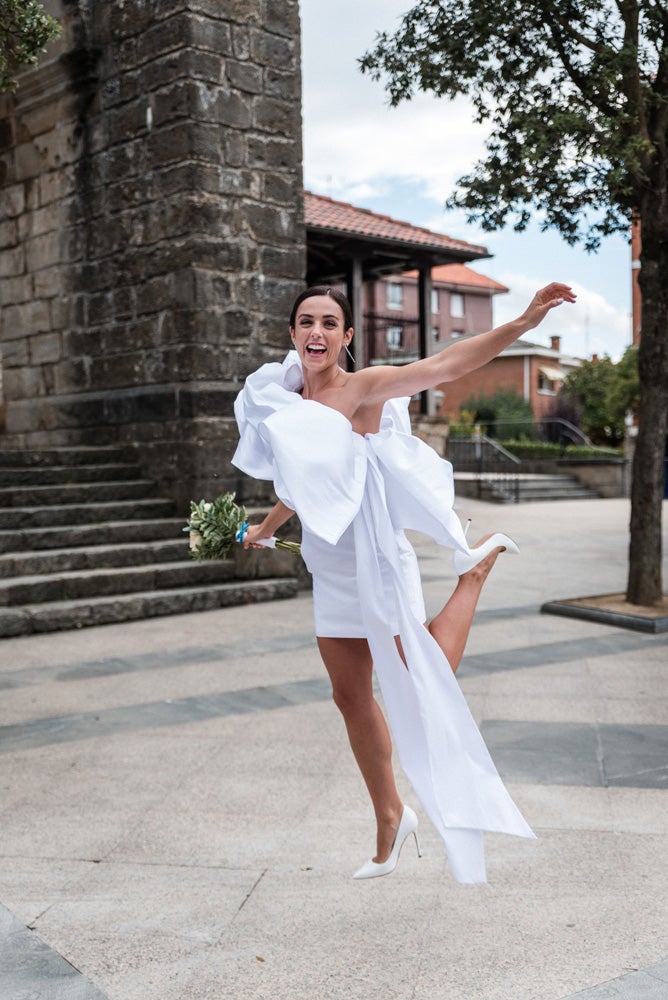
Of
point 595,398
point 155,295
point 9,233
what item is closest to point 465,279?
point 595,398

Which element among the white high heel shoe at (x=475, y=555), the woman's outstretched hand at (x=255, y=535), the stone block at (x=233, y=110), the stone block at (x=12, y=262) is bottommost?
the white high heel shoe at (x=475, y=555)

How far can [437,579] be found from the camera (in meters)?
10.8

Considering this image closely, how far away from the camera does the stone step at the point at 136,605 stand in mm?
7578

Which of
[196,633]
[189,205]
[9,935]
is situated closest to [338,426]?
[9,935]

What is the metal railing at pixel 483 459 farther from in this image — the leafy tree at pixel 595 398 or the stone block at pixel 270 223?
the stone block at pixel 270 223

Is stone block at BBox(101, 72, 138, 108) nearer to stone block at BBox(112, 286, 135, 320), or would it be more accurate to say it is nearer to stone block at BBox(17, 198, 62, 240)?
stone block at BBox(17, 198, 62, 240)

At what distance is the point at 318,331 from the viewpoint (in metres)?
3.05

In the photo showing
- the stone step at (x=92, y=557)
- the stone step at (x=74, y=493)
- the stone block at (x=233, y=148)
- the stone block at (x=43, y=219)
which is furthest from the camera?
the stone block at (x=43, y=219)

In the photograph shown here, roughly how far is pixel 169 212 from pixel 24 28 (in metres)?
3.74

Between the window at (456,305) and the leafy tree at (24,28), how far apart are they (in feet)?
163

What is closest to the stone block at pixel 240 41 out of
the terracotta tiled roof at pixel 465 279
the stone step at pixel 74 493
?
Result: the stone step at pixel 74 493

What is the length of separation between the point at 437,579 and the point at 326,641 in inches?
308

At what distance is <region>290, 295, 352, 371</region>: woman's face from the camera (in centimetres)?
304

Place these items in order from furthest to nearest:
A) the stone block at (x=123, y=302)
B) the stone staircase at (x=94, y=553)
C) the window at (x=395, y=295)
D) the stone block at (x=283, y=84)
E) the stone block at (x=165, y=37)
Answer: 1. the window at (x=395, y=295)
2. the stone block at (x=123, y=302)
3. the stone block at (x=283, y=84)
4. the stone block at (x=165, y=37)
5. the stone staircase at (x=94, y=553)
